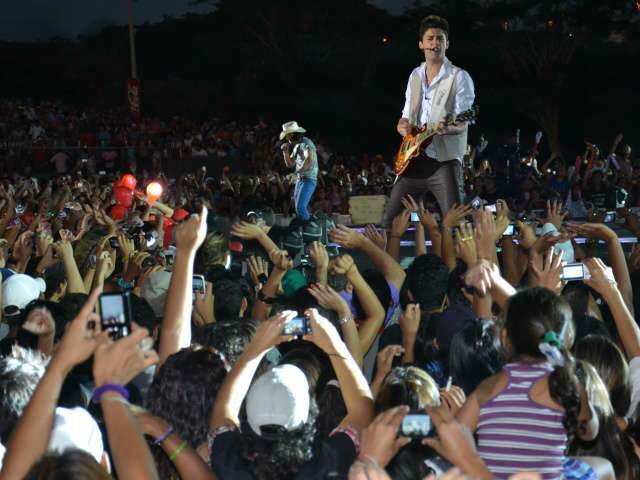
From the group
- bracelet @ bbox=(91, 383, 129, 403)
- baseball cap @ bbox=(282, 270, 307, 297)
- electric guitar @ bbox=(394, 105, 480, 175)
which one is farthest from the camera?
electric guitar @ bbox=(394, 105, 480, 175)

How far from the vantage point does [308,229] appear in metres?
8.00

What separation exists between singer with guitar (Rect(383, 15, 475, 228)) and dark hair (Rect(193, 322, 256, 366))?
4328 mm

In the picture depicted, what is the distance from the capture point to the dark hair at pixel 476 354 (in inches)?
124

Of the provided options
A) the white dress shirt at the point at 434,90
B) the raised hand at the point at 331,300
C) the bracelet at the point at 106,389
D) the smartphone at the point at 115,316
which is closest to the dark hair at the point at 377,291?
the raised hand at the point at 331,300

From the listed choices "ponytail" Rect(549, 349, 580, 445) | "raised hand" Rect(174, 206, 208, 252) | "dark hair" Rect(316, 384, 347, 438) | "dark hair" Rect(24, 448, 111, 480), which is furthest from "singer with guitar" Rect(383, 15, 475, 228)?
"dark hair" Rect(24, 448, 111, 480)

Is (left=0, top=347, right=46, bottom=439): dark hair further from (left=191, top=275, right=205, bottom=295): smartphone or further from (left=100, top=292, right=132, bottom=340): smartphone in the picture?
(left=191, top=275, right=205, bottom=295): smartphone

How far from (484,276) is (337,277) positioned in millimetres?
1364

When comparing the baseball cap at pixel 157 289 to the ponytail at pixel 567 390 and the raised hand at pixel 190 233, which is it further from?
the ponytail at pixel 567 390

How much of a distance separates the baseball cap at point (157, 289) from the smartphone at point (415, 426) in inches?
112

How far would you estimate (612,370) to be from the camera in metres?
2.98

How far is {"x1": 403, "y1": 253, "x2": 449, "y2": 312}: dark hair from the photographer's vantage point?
4.45 meters

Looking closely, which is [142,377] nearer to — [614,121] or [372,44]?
[614,121]

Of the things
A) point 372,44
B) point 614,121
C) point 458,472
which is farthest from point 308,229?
point 372,44

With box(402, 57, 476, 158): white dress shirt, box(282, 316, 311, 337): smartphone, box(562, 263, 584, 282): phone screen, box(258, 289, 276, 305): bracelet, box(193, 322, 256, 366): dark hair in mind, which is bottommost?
box(258, 289, 276, 305): bracelet
